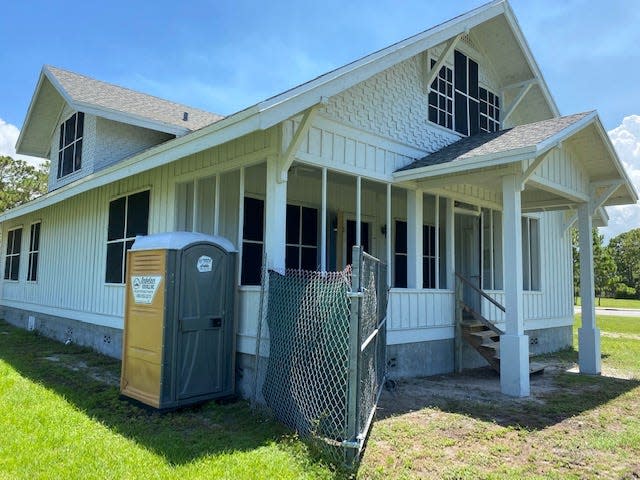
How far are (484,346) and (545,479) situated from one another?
4235mm

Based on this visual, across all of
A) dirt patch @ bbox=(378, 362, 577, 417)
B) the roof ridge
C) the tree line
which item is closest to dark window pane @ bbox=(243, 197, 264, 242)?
dirt patch @ bbox=(378, 362, 577, 417)

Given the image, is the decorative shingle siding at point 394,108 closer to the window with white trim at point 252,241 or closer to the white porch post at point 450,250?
the white porch post at point 450,250

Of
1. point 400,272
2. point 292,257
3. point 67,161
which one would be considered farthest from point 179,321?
point 67,161

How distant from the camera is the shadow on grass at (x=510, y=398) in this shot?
5.61m

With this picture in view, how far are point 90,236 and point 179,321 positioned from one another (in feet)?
19.1

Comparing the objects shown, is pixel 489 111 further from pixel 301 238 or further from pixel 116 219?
pixel 116 219

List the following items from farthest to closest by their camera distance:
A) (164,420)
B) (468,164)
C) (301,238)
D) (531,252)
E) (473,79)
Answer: (531,252)
(473,79)
(301,238)
(468,164)
(164,420)

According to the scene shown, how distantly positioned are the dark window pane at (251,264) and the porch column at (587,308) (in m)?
5.63

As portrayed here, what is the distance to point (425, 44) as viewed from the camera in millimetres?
7781

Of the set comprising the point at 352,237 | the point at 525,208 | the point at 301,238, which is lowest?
the point at 301,238

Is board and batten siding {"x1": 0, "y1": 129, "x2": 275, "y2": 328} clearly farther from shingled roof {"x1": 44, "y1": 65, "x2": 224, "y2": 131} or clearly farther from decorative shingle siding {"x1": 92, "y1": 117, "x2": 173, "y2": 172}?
shingled roof {"x1": 44, "y1": 65, "x2": 224, "y2": 131}

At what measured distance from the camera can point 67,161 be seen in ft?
40.1

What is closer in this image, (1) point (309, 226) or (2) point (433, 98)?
(2) point (433, 98)

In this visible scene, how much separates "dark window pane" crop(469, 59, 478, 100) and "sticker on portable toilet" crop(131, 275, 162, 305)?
7433 mm
